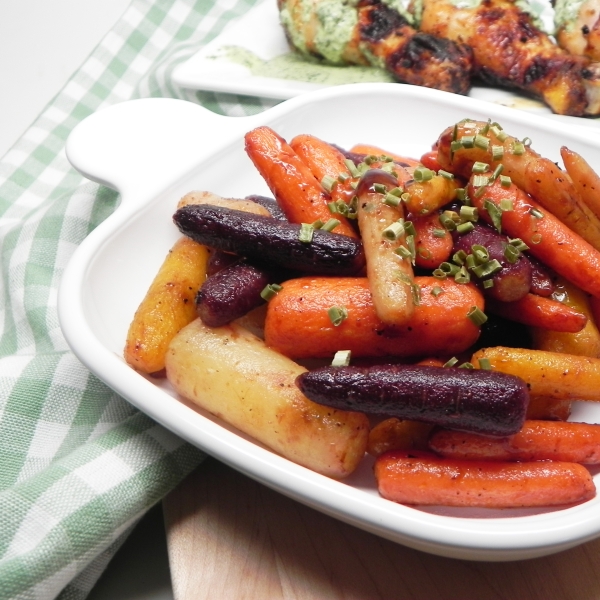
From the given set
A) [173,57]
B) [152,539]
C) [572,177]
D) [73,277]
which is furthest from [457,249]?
[173,57]

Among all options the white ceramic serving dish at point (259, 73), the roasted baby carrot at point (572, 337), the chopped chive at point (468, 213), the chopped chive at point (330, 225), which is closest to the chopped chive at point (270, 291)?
the chopped chive at point (330, 225)

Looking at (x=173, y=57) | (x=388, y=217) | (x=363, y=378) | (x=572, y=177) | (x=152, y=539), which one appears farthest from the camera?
(x=173, y=57)

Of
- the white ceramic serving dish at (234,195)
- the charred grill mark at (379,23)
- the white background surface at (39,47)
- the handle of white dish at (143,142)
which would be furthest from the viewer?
the white background surface at (39,47)

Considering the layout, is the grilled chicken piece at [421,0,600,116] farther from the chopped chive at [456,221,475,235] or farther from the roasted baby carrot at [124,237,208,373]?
the roasted baby carrot at [124,237,208,373]

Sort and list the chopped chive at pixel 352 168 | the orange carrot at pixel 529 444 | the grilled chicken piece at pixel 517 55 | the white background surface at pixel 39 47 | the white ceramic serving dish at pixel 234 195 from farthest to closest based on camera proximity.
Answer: the white background surface at pixel 39 47
the grilled chicken piece at pixel 517 55
the chopped chive at pixel 352 168
the orange carrot at pixel 529 444
the white ceramic serving dish at pixel 234 195

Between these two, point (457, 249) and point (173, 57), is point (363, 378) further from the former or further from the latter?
point (173, 57)

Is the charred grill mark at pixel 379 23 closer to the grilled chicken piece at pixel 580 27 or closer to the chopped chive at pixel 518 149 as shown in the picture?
the grilled chicken piece at pixel 580 27
